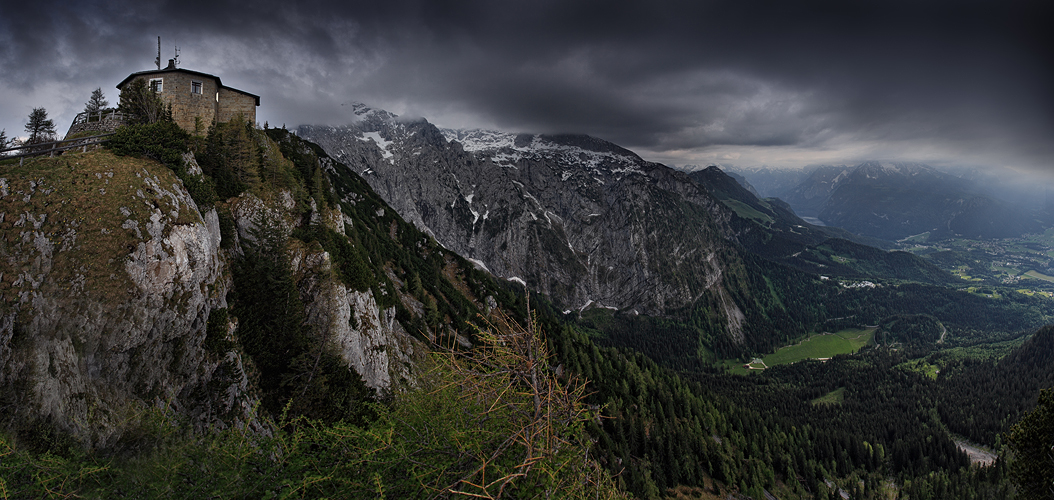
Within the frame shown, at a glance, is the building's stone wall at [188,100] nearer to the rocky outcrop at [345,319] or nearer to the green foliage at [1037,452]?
the rocky outcrop at [345,319]

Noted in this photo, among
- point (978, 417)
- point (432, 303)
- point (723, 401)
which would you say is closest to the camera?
point (432, 303)

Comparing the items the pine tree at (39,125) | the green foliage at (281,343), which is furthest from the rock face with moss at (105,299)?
the pine tree at (39,125)

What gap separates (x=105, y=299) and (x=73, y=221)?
192 inches

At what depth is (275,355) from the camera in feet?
92.1

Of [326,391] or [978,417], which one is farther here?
[978,417]

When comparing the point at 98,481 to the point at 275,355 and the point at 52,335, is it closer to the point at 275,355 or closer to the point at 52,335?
the point at 52,335

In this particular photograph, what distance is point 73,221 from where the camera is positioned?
65.0ft

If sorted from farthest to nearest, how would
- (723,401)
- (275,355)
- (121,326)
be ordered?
(723,401), (275,355), (121,326)

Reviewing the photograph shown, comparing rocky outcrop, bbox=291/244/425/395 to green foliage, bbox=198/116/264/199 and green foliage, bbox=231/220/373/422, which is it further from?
green foliage, bbox=198/116/264/199

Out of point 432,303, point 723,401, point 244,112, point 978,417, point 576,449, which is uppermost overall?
point 244,112

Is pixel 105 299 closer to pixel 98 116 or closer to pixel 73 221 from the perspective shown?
pixel 73 221

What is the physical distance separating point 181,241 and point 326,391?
14320mm

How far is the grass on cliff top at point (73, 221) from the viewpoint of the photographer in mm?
17859

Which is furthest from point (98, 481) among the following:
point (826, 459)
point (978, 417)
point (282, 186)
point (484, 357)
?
point (978, 417)
